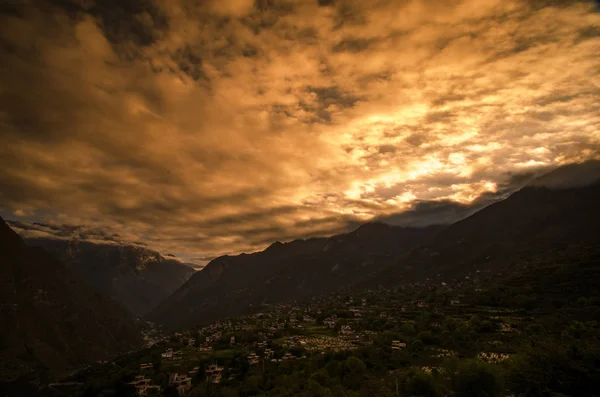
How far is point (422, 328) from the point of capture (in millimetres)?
70625

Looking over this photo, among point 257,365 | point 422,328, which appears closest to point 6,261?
point 257,365

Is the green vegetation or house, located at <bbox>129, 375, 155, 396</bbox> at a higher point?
the green vegetation

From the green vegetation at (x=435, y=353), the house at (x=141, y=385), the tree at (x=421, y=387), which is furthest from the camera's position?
the house at (x=141, y=385)

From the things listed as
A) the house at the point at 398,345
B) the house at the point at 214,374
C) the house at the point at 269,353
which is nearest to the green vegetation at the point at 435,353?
the house at the point at 398,345

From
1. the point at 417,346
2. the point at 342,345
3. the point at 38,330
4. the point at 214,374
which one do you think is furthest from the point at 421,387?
the point at 38,330

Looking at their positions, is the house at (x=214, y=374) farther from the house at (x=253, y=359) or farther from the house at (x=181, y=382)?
the house at (x=253, y=359)

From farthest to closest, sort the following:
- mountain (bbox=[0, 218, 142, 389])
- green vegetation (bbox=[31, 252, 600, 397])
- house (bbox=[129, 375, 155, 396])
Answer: mountain (bbox=[0, 218, 142, 389]) < house (bbox=[129, 375, 155, 396]) < green vegetation (bbox=[31, 252, 600, 397])

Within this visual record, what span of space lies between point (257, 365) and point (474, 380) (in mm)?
46096

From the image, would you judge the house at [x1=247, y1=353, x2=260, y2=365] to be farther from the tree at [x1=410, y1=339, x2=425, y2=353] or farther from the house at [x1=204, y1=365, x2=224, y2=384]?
the tree at [x1=410, y1=339, x2=425, y2=353]

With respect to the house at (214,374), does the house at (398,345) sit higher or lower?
higher

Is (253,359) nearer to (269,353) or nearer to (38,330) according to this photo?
(269,353)

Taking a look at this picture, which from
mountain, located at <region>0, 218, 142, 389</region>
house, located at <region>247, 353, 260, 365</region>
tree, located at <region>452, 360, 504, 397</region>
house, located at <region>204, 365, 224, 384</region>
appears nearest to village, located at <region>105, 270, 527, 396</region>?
house, located at <region>204, 365, 224, 384</region>

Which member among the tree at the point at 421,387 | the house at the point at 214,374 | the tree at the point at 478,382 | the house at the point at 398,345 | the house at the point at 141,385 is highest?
the tree at the point at 478,382

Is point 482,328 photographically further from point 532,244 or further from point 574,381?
point 532,244
